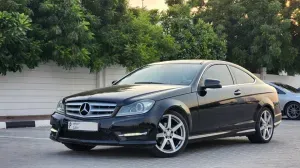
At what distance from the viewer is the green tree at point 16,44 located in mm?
13570

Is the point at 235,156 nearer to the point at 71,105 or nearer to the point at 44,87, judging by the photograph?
the point at 71,105

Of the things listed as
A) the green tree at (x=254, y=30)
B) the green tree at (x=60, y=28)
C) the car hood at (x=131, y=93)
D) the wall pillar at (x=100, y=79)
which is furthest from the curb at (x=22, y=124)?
the green tree at (x=254, y=30)

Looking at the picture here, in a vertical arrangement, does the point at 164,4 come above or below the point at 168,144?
above

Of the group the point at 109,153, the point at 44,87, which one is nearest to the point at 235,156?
the point at 109,153

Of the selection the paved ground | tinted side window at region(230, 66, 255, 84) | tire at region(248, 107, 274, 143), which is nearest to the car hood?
the paved ground

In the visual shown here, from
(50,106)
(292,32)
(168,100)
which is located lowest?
(50,106)

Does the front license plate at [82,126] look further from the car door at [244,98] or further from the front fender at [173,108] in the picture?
the car door at [244,98]

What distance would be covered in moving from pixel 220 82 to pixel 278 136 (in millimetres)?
2805

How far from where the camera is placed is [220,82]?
8641 millimetres

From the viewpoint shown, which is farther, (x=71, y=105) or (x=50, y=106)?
(x=50, y=106)

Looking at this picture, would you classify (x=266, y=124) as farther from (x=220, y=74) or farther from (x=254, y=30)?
(x=254, y=30)

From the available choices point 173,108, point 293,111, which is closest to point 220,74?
point 173,108

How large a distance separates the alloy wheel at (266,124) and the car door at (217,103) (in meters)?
0.98

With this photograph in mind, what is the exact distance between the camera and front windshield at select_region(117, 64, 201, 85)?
26.9 feet
